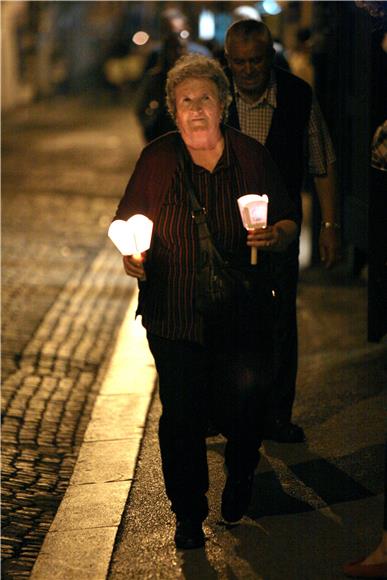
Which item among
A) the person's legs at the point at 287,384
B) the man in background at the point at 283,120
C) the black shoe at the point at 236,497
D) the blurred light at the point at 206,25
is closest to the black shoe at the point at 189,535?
the black shoe at the point at 236,497

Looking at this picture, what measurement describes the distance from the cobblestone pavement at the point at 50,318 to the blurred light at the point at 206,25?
7.87 feet

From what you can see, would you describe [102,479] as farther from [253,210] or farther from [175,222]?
[253,210]

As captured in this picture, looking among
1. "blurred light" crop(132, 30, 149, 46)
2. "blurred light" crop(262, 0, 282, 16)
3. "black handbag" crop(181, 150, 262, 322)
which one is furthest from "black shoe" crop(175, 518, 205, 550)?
"blurred light" crop(132, 30, 149, 46)

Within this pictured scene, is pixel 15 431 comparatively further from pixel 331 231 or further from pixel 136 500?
pixel 331 231

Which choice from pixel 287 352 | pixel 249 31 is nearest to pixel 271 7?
pixel 249 31

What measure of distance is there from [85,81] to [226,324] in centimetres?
4310

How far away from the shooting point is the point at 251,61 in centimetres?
593

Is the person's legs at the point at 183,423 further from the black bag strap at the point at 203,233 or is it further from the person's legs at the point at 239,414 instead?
the black bag strap at the point at 203,233

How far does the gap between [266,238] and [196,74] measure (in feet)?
2.31

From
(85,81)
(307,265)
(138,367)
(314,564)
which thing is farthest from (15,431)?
(85,81)

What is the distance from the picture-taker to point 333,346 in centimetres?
822

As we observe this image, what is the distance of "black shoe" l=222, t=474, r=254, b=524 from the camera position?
16.5 ft

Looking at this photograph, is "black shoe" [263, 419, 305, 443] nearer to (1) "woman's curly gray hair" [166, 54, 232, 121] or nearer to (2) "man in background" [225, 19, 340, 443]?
(2) "man in background" [225, 19, 340, 443]

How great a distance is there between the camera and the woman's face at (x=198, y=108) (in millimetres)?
4824
